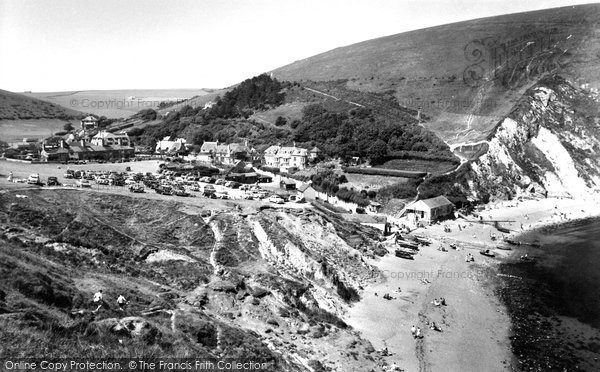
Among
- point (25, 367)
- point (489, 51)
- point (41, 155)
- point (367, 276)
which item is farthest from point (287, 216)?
point (489, 51)

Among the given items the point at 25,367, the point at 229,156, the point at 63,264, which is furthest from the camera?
the point at 229,156

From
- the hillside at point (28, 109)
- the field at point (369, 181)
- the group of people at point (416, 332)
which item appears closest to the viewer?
the group of people at point (416, 332)

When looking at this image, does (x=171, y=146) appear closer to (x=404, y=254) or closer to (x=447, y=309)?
(x=404, y=254)

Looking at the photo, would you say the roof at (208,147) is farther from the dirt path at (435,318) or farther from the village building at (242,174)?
the dirt path at (435,318)

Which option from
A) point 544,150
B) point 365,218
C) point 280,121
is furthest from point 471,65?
point 365,218

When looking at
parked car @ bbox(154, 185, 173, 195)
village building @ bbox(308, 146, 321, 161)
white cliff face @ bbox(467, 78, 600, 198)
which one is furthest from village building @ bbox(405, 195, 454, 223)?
parked car @ bbox(154, 185, 173, 195)

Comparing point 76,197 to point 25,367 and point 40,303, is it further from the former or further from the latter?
point 25,367

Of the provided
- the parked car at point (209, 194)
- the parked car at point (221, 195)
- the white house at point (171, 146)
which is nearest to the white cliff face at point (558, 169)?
the parked car at point (221, 195)
